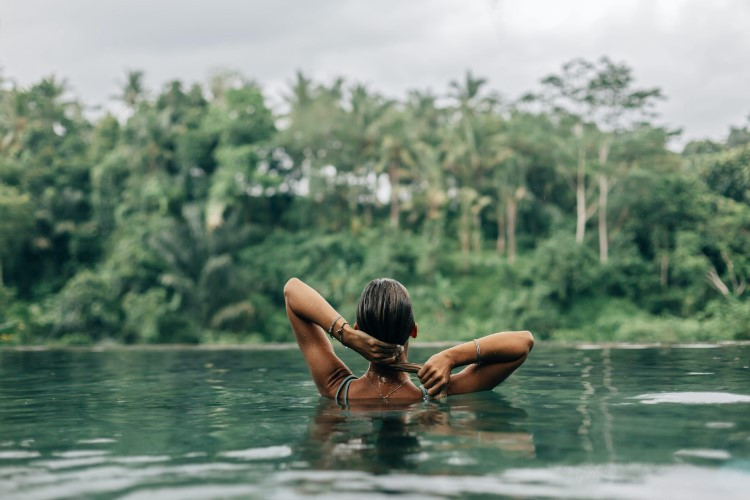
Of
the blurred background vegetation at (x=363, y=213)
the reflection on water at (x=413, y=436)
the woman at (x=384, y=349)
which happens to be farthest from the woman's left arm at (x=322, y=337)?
the blurred background vegetation at (x=363, y=213)

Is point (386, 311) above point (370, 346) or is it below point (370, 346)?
above

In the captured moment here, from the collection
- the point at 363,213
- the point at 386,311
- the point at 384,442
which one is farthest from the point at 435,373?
the point at 363,213

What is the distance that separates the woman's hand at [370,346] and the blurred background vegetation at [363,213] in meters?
22.5

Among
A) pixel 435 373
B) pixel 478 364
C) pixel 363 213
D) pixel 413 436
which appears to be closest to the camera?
pixel 413 436

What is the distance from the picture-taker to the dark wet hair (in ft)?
12.9

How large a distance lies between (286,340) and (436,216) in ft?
24.7

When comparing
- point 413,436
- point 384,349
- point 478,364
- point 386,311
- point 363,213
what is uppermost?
point 363,213

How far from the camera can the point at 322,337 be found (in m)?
4.54

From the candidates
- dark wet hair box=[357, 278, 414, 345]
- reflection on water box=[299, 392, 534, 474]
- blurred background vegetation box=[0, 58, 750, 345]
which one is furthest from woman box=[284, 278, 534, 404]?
blurred background vegetation box=[0, 58, 750, 345]

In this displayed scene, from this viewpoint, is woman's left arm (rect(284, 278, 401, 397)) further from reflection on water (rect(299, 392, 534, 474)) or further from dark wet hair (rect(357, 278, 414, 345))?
reflection on water (rect(299, 392, 534, 474))

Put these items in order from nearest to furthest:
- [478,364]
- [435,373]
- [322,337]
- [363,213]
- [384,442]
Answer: [384,442]
[435,373]
[322,337]
[478,364]
[363,213]

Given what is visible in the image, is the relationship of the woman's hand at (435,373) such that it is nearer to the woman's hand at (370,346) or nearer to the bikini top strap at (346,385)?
the woman's hand at (370,346)

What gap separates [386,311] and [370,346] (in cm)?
19

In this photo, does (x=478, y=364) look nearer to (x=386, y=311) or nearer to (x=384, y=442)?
(x=386, y=311)
